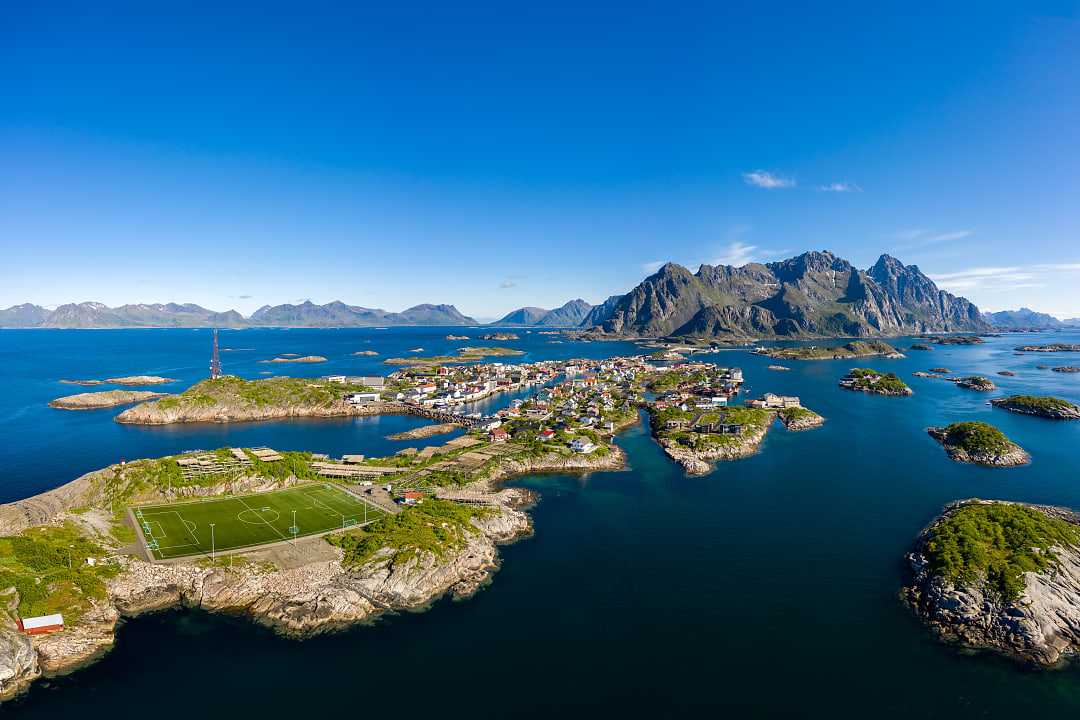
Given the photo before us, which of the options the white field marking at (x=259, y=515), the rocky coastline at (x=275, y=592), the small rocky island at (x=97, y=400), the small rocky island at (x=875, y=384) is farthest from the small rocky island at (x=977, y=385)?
the small rocky island at (x=97, y=400)

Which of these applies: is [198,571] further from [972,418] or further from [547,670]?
[972,418]

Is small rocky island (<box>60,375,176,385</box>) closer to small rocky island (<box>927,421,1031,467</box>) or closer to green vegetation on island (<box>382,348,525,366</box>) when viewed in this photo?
green vegetation on island (<box>382,348,525,366</box>)

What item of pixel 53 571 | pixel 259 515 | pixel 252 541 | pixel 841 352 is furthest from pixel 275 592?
pixel 841 352

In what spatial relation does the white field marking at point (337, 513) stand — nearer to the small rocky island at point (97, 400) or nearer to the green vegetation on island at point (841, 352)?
the small rocky island at point (97, 400)

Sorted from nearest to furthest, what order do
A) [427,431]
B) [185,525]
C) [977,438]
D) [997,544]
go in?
[997,544] → [185,525] → [977,438] → [427,431]

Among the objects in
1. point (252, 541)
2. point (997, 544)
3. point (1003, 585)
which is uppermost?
point (997, 544)

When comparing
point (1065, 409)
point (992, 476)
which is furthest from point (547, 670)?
point (1065, 409)

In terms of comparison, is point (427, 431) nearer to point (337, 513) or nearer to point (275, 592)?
point (337, 513)
